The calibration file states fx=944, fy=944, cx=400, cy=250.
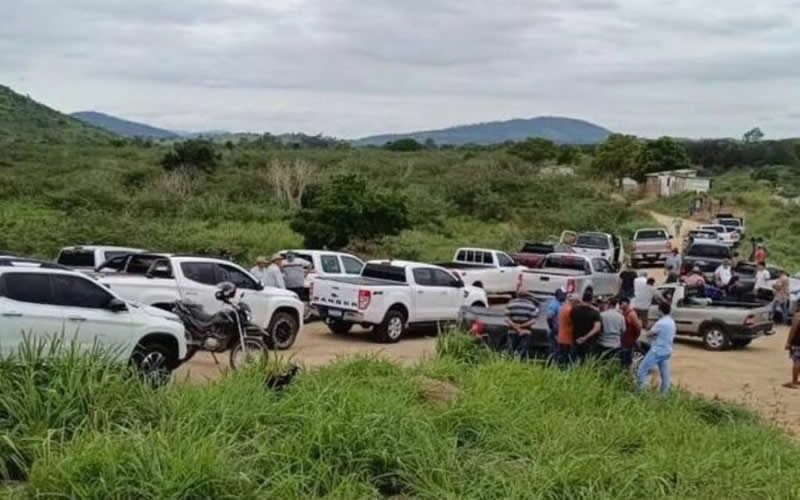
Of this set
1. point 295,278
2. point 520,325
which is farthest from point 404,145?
point 520,325

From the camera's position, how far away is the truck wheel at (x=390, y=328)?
19.0 meters

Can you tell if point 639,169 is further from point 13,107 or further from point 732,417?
point 732,417

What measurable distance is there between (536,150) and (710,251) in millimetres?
63512

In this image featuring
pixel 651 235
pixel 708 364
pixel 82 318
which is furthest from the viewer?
pixel 651 235

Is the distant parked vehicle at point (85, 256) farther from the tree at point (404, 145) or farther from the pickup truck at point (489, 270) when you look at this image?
the tree at point (404, 145)

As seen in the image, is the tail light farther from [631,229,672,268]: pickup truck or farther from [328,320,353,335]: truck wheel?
[631,229,672,268]: pickup truck

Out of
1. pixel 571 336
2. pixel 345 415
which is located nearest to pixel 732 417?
pixel 571 336

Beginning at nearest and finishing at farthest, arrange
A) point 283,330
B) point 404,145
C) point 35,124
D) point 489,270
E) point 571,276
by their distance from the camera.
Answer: point 283,330
point 571,276
point 489,270
point 35,124
point 404,145

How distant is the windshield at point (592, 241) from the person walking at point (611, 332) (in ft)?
74.8

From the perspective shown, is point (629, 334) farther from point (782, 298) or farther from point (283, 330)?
point (782, 298)

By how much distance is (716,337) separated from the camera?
21.1 meters

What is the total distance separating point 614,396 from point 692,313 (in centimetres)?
1063

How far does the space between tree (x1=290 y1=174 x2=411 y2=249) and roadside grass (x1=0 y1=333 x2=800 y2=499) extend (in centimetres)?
2230

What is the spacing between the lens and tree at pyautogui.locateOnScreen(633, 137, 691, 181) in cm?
9444
